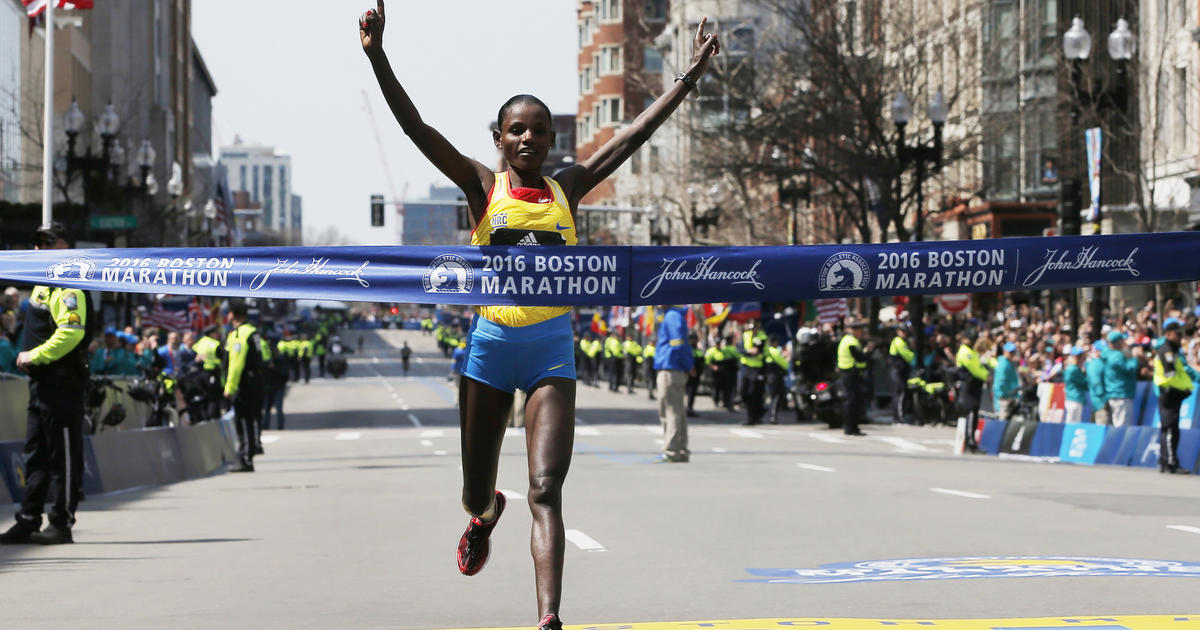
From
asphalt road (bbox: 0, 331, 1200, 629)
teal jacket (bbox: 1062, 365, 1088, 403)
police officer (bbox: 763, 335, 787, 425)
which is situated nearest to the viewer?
asphalt road (bbox: 0, 331, 1200, 629)

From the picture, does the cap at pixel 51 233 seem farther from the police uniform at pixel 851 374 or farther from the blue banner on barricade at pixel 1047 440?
the police uniform at pixel 851 374

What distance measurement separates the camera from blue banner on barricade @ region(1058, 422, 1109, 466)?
24.8 meters

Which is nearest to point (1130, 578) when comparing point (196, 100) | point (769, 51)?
point (769, 51)

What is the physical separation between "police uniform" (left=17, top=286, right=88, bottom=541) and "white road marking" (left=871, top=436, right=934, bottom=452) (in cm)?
1808

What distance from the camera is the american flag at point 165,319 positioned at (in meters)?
41.1

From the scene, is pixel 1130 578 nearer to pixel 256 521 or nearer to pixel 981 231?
pixel 256 521

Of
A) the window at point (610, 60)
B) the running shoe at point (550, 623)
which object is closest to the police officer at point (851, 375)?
the running shoe at point (550, 623)

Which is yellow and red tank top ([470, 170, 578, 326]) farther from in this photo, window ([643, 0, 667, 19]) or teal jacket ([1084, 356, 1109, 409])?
window ([643, 0, 667, 19])

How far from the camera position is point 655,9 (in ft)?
393

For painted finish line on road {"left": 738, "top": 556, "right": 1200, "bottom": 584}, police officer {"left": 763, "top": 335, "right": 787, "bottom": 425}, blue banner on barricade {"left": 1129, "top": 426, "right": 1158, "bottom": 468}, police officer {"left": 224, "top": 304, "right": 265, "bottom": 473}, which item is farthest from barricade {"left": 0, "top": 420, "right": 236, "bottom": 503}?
police officer {"left": 763, "top": 335, "right": 787, "bottom": 425}

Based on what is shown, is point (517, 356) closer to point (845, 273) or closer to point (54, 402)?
point (845, 273)

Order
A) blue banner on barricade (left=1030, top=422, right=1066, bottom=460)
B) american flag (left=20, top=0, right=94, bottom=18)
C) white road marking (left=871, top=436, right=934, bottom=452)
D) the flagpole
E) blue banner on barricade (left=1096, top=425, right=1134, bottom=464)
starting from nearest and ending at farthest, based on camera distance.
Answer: blue banner on barricade (left=1096, top=425, right=1134, bottom=464) < blue banner on barricade (left=1030, top=422, right=1066, bottom=460) < white road marking (left=871, top=436, right=934, bottom=452) < the flagpole < american flag (left=20, top=0, right=94, bottom=18)

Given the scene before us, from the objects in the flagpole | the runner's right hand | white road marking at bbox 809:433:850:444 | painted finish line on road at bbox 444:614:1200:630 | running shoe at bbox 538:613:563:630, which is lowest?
white road marking at bbox 809:433:850:444

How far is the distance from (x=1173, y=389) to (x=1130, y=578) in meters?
12.5
